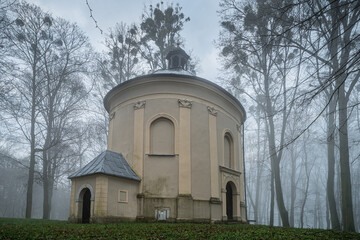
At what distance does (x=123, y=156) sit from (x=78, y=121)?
14430 mm

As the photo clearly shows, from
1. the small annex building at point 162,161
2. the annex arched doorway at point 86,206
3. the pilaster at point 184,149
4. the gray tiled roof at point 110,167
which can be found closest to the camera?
the gray tiled roof at point 110,167

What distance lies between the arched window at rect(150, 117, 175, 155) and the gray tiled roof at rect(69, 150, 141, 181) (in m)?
1.49

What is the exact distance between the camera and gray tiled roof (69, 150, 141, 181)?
40.4 ft

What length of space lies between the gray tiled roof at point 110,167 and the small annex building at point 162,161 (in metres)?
0.05

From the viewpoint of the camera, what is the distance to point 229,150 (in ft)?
56.3

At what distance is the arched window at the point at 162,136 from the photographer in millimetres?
14243

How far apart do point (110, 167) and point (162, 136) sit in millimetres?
3078

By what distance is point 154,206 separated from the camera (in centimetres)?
1314

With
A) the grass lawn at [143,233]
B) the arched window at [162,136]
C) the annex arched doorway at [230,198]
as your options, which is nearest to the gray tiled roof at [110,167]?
the arched window at [162,136]

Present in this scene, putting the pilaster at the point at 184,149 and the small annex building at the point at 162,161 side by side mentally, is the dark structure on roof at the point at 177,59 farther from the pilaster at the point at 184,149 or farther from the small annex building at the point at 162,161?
the pilaster at the point at 184,149

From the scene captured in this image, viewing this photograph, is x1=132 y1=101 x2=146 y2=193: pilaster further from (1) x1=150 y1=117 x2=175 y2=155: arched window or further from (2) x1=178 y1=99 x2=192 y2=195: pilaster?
(2) x1=178 y1=99 x2=192 y2=195: pilaster

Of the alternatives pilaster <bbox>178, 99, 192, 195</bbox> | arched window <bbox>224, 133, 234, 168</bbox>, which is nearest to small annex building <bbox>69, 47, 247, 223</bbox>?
pilaster <bbox>178, 99, 192, 195</bbox>

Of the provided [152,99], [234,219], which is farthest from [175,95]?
[234,219]

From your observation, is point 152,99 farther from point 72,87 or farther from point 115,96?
point 72,87
